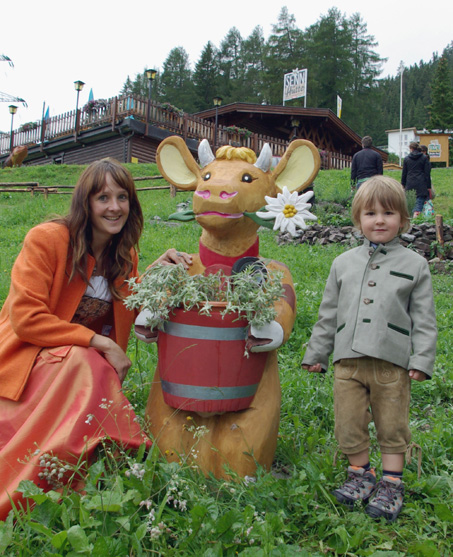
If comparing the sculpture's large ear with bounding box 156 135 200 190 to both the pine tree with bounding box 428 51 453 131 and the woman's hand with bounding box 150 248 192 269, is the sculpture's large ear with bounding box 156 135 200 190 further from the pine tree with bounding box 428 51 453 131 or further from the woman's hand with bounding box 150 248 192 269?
the pine tree with bounding box 428 51 453 131

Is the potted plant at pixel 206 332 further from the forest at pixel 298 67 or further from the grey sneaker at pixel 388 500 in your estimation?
the forest at pixel 298 67

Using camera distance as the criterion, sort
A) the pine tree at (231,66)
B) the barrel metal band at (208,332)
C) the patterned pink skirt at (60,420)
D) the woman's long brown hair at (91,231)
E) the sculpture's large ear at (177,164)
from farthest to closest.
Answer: the pine tree at (231,66) < the sculpture's large ear at (177,164) < the woman's long brown hair at (91,231) < the barrel metal band at (208,332) < the patterned pink skirt at (60,420)

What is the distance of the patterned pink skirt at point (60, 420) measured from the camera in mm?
1810

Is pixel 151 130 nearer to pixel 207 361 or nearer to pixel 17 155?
pixel 17 155

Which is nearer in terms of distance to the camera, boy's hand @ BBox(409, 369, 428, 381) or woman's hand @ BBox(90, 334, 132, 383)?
boy's hand @ BBox(409, 369, 428, 381)

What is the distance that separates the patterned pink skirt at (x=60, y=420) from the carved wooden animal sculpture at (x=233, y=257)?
0.23 m

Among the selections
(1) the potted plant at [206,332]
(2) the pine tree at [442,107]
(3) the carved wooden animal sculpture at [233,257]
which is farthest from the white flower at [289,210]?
(2) the pine tree at [442,107]

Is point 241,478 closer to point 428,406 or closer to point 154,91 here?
point 428,406

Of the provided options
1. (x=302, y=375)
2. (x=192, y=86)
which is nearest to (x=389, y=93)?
(x=192, y=86)

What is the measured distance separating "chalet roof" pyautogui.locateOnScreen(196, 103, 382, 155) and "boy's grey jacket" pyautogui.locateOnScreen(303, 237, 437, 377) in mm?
15998

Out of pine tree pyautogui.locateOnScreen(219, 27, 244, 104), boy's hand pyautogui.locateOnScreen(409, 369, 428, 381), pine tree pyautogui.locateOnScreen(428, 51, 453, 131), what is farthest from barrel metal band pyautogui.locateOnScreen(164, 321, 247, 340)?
pine tree pyautogui.locateOnScreen(428, 51, 453, 131)

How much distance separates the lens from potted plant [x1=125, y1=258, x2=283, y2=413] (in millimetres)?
1928

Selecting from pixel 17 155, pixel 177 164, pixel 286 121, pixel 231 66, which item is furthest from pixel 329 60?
pixel 177 164

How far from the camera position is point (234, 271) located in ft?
7.24
